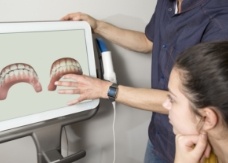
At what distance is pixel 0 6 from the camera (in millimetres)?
830

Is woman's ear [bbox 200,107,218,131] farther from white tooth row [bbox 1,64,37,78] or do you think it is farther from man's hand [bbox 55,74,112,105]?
white tooth row [bbox 1,64,37,78]

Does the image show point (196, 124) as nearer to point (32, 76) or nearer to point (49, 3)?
point (32, 76)

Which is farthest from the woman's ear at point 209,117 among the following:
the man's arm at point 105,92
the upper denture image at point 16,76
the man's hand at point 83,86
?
the upper denture image at point 16,76

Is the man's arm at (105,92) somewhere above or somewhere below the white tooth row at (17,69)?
below

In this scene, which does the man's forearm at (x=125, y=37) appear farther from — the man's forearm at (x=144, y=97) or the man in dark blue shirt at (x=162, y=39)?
the man's forearm at (x=144, y=97)

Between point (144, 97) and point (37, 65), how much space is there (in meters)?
0.38

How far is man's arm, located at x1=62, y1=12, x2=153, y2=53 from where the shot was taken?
3.18ft

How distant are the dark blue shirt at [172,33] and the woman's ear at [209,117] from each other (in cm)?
25

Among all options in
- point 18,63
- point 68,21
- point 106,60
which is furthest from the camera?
point 106,60

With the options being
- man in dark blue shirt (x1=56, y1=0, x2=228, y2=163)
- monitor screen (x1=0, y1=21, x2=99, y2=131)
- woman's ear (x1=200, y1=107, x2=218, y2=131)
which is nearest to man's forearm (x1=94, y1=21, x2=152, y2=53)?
man in dark blue shirt (x1=56, y1=0, x2=228, y2=163)

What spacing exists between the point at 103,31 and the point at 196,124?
53cm

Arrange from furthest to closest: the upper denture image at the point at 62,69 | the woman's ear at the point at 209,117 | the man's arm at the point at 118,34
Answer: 1. the man's arm at the point at 118,34
2. the upper denture image at the point at 62,69
3. the woman's ear at the point at 209,117

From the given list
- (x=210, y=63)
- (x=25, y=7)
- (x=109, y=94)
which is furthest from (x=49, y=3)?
(x=210, y=63)

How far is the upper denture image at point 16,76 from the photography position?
74 centimetres
